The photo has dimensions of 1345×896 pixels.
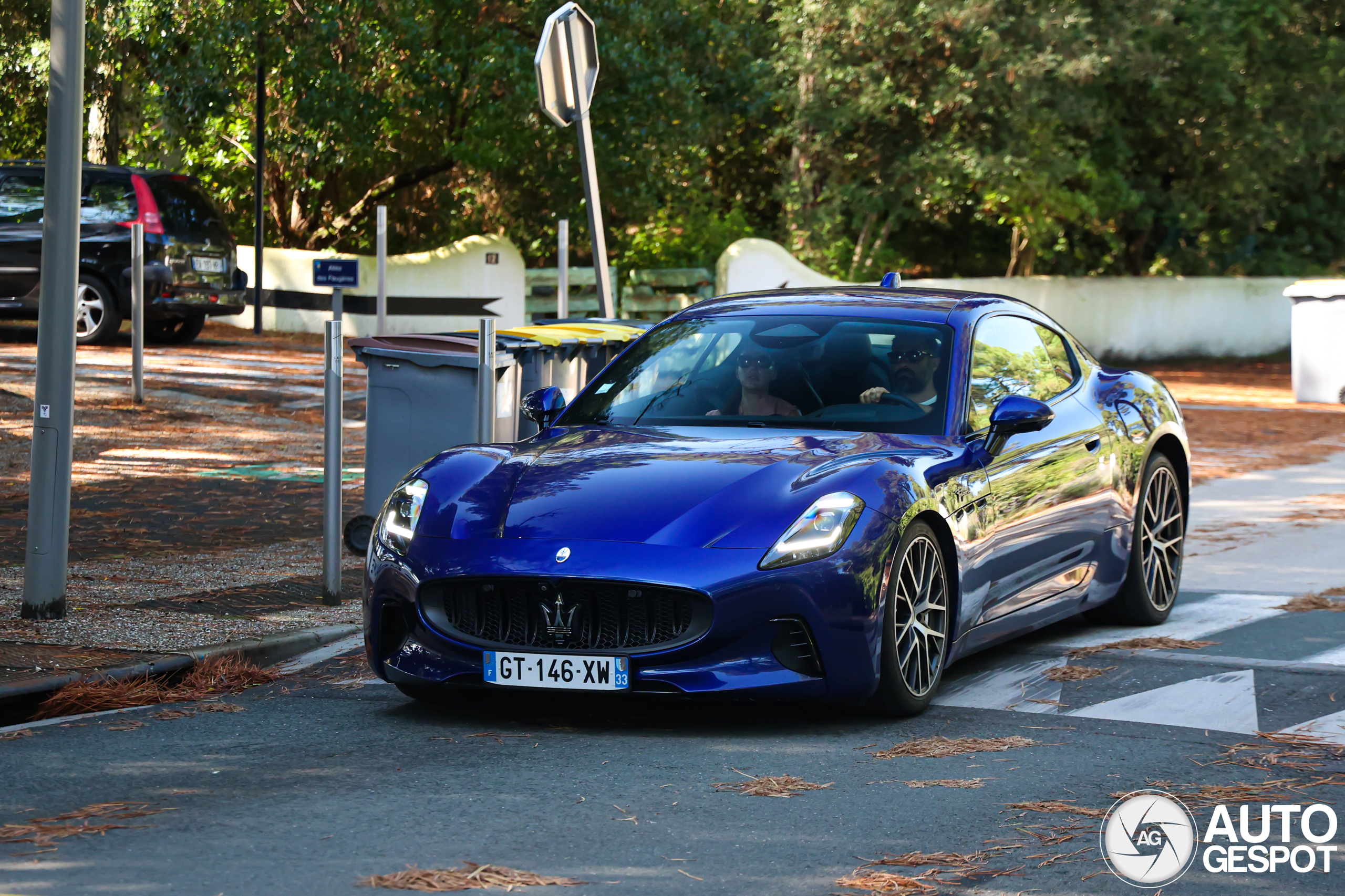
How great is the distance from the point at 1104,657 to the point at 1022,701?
3.31 feet

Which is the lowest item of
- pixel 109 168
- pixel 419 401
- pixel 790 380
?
pixel 419 401

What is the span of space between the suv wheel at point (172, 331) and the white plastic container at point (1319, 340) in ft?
41.2

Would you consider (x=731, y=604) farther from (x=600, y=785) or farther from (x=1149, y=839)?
(x=1149, y=839)

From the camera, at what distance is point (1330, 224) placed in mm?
32375

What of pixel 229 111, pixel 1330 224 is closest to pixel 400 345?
pixel 229 111

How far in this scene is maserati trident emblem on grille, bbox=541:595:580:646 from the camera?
18.7ft

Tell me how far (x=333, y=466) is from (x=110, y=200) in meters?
12.6

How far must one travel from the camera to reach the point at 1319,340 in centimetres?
2109

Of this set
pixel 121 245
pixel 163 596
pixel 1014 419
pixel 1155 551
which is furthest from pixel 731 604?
pixel 121 245

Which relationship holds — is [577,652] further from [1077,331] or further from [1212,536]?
[1077,331]

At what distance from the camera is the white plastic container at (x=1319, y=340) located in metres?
20.7

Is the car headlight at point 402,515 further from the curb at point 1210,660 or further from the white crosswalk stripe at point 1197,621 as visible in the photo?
the white crosswalk stripe at point 1197,621

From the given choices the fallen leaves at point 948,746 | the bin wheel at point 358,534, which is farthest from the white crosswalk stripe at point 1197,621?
the bin wheel at point 358,534

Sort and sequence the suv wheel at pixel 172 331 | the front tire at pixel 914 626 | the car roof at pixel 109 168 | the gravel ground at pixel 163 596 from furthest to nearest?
the suv wheel at pixel 172 331 < the car roof at pixel 109 168 < the gravel ground at pixel 163 596 < the front tire at pixel 914 626
